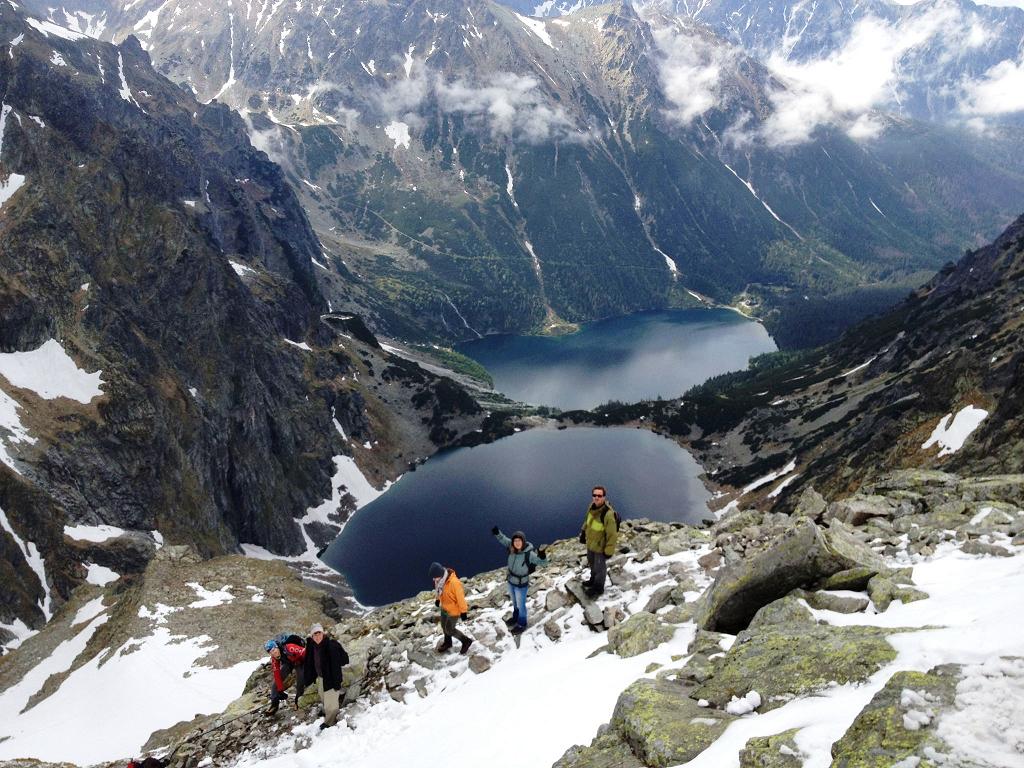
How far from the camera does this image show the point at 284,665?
23234mm

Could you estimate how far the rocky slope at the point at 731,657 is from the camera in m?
9.39

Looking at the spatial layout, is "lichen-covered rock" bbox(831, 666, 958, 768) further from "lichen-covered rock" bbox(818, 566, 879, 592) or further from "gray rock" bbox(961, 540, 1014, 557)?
"gray rock" bbox(961, 540, 1014, 557)

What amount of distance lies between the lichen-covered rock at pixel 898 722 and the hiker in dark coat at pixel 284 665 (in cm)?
1796

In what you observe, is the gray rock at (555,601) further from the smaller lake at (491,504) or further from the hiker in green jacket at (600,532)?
the smaller lake at (491,504)

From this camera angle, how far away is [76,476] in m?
88.3

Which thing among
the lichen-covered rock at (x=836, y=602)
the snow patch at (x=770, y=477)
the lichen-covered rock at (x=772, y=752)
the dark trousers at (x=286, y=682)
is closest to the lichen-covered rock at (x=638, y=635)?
the lichen-covered rock at (x=836, y=602)

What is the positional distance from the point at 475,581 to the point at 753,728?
23.4m

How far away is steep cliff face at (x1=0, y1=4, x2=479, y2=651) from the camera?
8588 centimetres

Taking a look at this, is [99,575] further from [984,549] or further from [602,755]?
[984,549]

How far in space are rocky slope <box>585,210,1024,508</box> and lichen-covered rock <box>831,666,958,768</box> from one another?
35572mm

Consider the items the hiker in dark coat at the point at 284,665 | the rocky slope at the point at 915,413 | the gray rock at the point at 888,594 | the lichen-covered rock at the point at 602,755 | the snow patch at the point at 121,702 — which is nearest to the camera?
the lichen-covered rock at the point at 602,755

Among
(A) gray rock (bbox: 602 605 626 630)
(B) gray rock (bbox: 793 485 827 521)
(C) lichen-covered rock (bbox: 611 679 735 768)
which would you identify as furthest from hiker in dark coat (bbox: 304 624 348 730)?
(B) gray rock (bbox: 793 485 827 521)

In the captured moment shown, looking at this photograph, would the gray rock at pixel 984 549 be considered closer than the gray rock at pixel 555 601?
Yes

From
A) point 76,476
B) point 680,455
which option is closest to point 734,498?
point 680,455
